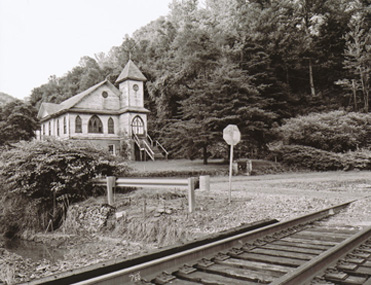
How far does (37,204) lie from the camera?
11719mm

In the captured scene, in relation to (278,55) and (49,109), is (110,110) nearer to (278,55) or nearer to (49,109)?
(49,109)

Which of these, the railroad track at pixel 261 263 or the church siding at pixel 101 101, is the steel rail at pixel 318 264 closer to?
the railroad track at pixel 261 263

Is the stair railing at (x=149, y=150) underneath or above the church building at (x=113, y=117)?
underneath

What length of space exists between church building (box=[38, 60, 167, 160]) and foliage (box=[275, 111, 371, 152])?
1353cm

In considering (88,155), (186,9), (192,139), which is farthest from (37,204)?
(186,9)

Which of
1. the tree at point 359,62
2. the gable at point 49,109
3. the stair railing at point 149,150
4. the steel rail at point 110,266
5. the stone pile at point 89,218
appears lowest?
the stone pile at point 89,218

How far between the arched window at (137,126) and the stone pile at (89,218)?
83.3ft

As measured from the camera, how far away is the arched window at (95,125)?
1394 inches

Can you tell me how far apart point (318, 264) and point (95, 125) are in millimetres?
33393

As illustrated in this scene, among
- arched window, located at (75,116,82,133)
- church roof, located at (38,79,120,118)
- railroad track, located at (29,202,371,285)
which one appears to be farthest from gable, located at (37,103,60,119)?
railroad track, located at (29,202,371,285)

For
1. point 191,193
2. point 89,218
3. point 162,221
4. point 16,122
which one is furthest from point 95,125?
point 162,221

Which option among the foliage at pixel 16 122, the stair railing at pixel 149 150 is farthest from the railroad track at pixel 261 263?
the foliage at pixel 16 122

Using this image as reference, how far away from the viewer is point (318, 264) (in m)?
4.07

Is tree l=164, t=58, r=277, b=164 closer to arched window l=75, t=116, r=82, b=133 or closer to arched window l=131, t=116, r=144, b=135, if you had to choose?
arched window l=131, t=116, r=144, b=135
